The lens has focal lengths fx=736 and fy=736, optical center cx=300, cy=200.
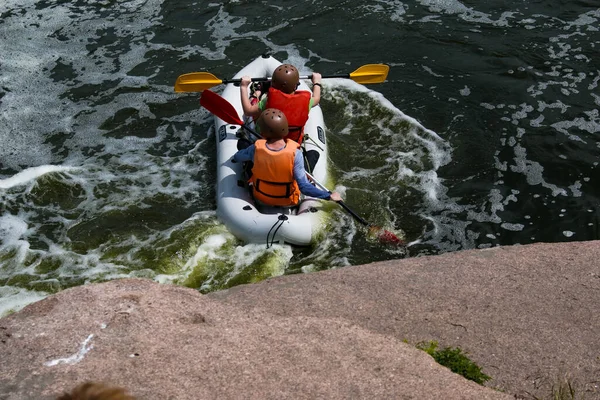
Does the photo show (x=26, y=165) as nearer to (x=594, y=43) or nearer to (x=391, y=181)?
(x=391, y=181)

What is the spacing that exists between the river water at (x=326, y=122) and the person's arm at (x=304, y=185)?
0.42m

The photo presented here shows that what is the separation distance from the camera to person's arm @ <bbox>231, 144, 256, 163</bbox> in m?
6.66

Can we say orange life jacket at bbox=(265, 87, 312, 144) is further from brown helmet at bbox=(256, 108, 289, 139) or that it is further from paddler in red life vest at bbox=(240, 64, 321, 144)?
brown helmet at bbox=(256, 108, 289, 139)

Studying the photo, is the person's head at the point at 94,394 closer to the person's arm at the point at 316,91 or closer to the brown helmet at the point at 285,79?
the brown helmet at the point at 285,79

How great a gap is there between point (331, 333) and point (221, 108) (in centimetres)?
385

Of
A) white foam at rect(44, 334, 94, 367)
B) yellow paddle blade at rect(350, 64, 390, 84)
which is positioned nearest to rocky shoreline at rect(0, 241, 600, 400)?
white foam at rect(44, 334, 94, 367)

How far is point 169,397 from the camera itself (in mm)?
3322

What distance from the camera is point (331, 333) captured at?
155 inches

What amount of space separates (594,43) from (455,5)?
211 cm

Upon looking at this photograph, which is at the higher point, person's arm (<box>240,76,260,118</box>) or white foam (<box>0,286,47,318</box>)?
person's arm (<box>240,76,260,118</box>)

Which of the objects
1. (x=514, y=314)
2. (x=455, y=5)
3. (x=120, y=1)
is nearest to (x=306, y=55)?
(x=455, y=5)

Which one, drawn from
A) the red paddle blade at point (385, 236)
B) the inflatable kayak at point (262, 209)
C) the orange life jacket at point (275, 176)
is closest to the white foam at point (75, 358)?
the inflatable kayak at point (262, 209)

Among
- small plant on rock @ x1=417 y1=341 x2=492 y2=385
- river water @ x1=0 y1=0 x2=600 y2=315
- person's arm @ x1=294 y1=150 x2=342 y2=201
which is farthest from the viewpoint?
river water @ x1=0 y1=0 x2=600 y2=315

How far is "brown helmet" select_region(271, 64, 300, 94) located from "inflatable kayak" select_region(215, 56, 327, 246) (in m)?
0.63
